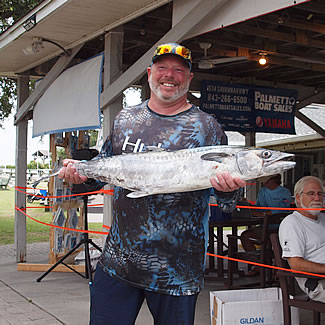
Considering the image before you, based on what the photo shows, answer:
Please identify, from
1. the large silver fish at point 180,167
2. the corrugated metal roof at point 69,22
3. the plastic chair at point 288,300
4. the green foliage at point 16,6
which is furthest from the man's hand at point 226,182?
the green foliage at point 16,6

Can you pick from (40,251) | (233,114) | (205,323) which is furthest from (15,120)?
(205,323)

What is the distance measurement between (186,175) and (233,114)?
24.6 feet

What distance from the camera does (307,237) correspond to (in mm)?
3707

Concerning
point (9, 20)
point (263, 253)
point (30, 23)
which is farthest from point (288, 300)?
point (9, 20)

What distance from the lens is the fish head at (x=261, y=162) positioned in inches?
72.0

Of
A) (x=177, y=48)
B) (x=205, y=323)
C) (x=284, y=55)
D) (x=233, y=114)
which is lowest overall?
(x=205, y=323)

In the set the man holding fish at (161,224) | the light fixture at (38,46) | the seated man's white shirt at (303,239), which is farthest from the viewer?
the light fixture at (38,46)

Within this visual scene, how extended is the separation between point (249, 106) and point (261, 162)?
791 centimetres

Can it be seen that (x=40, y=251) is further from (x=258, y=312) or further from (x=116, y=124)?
(x=116, y=124)

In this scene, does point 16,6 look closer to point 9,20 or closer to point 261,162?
point 9,20

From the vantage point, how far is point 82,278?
6715 mm

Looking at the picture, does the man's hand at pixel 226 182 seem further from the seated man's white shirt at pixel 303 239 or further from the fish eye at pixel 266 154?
the seated man's white shirt at pixel 303 239

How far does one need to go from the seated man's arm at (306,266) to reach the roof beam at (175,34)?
89.2 inches

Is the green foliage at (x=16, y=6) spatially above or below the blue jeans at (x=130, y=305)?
above
